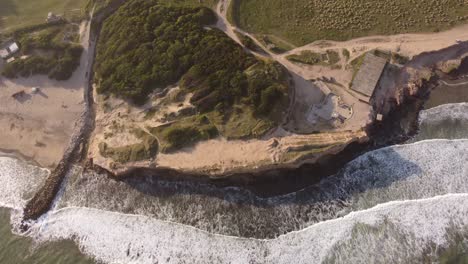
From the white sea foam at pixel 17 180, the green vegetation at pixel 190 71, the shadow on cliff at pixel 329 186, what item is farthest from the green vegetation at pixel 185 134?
the white sea foam at pixel 17 180

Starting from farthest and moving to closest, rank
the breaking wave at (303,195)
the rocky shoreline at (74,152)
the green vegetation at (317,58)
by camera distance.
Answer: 1. the green vegetation at (317,58)
2. the rocky shoreline at (74,152)
3. the breaking wave at (303,195)

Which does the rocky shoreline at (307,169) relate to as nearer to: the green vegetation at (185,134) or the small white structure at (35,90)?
the green vegetation at (185,134)

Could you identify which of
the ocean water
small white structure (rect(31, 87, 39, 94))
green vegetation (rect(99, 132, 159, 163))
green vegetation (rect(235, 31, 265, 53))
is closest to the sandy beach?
small white structure (rect(31, 87, 39, 94))

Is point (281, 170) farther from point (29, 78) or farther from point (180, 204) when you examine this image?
point (29, 78)

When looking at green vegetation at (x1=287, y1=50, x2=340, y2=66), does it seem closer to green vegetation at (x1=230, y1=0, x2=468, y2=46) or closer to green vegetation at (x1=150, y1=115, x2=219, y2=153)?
green vegetation at (x1=230, y1=0, x2=468, y2=46)

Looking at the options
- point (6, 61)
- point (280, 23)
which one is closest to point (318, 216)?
point (280, 23)

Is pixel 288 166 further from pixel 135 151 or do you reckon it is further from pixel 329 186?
pixel 135 151

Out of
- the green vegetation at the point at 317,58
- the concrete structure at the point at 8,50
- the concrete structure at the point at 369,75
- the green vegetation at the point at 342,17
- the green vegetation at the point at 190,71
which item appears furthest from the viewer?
the concrete structure at the point at 8,50
